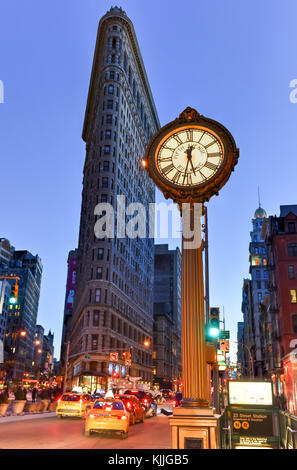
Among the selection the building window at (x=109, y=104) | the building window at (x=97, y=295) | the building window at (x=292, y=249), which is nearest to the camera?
the building window at (x=292, y=249)

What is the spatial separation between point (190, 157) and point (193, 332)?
4248 millimetres

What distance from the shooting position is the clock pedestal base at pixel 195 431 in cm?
774

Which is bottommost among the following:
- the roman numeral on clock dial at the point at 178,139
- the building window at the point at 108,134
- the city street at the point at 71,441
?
the city street at the point at 71,441

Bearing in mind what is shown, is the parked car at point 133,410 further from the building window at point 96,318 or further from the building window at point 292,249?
the building window at point 96,318

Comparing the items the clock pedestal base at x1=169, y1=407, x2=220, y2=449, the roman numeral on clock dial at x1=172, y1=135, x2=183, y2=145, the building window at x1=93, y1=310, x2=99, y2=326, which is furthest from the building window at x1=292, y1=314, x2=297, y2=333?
the clock pedestal base at x1=169, y1=407, x2=220, y2=449

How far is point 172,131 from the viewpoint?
10.4 meters

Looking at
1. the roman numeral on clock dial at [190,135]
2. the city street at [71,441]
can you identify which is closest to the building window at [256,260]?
the city street at [71,441]

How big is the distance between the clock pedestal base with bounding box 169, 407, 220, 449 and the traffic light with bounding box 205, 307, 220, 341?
637cm

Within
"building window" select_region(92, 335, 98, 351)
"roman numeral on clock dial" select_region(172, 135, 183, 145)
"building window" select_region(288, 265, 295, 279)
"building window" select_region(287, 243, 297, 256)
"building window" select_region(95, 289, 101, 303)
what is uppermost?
"building window" select_region(287, 243, 297, 256)

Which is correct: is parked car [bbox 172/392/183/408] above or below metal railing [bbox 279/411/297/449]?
below

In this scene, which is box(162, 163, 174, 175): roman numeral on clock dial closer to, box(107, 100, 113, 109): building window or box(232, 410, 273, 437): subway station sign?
box(232, 410, 273, 437): subway station sign

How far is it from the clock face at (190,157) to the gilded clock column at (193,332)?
1348 mm

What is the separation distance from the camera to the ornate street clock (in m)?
9.82
